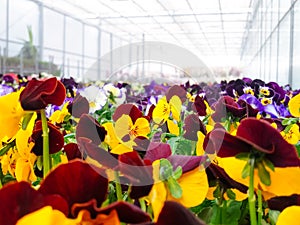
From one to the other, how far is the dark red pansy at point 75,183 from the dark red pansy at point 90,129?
18cm

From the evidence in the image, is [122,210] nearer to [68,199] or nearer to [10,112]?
[68,199]

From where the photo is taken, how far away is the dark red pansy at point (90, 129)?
50 cm

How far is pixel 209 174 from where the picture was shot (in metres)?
0.44

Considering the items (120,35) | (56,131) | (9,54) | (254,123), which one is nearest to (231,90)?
(56,131)

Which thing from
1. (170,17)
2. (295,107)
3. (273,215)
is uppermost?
(170,17)

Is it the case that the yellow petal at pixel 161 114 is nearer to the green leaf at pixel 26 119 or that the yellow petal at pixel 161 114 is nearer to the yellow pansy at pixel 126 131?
the yellow pansy at pixel 126 131

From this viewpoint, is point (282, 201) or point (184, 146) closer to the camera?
point (282, 201)

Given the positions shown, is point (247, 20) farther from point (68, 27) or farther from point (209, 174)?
point (209, 174)

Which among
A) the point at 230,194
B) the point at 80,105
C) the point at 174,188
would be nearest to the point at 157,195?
the point at 174,188

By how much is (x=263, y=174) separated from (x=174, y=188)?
69 millimetres

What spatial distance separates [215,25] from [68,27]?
4.90m

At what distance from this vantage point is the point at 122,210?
0.30m

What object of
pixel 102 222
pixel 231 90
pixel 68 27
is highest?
pixel 68 27

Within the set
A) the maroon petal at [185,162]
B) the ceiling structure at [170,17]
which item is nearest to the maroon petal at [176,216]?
the maroon petal at [185,162]
